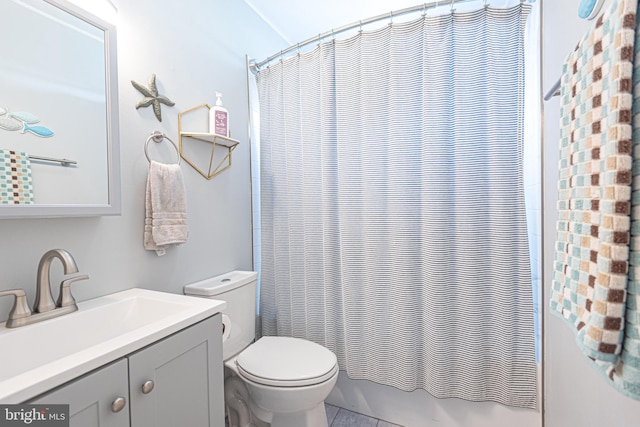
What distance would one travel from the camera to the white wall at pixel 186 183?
3.20 ft

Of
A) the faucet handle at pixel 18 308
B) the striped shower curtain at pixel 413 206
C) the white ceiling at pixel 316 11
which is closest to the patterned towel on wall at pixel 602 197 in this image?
the striped shower curtain at pixel 413 206

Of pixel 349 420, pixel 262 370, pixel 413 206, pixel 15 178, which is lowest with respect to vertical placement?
pixel 349 420

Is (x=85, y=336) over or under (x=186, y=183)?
under

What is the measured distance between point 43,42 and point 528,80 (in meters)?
1.94

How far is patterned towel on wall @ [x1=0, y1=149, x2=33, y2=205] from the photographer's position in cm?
82

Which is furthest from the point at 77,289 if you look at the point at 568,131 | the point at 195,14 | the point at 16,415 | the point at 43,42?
the point at 568,131

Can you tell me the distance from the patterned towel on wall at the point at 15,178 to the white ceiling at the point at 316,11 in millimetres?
1605

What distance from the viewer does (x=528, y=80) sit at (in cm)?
137

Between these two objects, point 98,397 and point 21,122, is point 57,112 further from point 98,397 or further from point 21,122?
point 98,397

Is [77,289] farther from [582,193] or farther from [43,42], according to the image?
[582,193]

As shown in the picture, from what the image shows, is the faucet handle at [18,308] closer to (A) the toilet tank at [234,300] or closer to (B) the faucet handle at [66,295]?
(B) the faucet handle at [66,295]

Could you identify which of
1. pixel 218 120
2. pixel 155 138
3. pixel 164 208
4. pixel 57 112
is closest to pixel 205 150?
pixel 218 120

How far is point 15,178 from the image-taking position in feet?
2.78

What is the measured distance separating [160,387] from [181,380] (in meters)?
0.07
